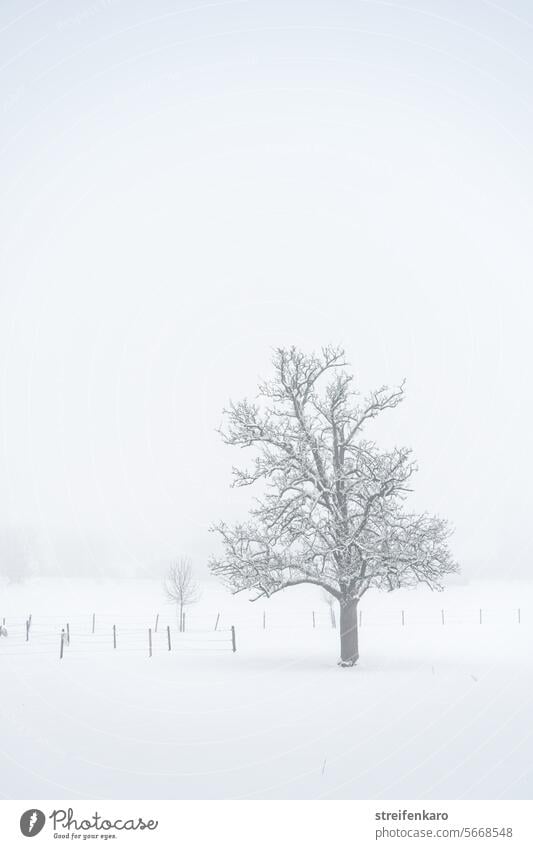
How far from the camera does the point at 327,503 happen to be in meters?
23.7

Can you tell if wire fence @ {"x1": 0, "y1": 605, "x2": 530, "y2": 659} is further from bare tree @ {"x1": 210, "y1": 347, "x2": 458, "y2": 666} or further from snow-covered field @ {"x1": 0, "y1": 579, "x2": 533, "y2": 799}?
bare tree @ {"x1": 210, "y1": 347, "x2": 458, "y2": 666}

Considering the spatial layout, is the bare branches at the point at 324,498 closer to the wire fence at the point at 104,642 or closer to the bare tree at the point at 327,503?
the bare tree at the point at 327,503

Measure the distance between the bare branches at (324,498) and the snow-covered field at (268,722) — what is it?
3.61m

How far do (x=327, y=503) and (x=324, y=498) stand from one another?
308 millimetres

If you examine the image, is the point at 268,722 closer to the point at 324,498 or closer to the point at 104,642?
the point at 324,498

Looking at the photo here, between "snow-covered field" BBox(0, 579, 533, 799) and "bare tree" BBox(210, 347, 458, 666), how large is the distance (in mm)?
3488

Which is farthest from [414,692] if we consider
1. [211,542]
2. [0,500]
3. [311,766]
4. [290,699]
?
[0,500]

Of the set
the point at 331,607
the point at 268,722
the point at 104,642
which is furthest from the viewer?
the point at 331,607

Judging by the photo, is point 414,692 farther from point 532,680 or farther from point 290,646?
point 290,646

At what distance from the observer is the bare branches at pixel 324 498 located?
2239cm

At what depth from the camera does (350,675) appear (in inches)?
803

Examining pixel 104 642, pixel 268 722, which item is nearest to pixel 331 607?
pixel 104 642

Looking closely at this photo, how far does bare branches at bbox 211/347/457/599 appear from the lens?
22391 mm

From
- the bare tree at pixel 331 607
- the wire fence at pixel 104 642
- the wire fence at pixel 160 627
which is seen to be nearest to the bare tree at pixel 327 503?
the wire fence at pixel 104 642
